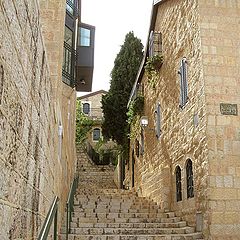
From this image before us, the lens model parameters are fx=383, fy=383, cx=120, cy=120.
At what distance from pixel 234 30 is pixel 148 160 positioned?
20.5ft

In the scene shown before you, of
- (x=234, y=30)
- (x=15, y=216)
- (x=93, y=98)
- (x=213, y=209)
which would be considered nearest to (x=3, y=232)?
(x=15, y=216)

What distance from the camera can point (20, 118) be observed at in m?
2.65

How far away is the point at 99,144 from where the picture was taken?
30625 millimetres

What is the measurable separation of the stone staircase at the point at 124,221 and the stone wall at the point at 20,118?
440 cm

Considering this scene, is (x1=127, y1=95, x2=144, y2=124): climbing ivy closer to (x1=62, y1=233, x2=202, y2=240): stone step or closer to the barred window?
the barred window

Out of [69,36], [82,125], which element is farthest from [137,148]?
[82,125]

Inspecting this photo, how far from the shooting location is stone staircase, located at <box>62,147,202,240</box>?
775cm

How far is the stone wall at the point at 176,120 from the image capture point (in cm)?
836

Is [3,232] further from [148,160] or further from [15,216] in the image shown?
[148,160]

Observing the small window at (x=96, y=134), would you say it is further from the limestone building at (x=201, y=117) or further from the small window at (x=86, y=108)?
the limestone building at (x=201, y=117)

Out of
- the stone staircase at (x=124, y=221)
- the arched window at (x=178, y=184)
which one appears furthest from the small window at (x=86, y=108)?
the arched window at (x=178, y=184)

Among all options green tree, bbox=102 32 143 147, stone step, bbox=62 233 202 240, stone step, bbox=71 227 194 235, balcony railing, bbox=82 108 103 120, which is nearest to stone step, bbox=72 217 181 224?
stone step, bbox=71 227 194 235

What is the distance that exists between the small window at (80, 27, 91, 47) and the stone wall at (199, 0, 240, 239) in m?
8.41

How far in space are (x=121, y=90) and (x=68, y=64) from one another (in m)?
8.41
